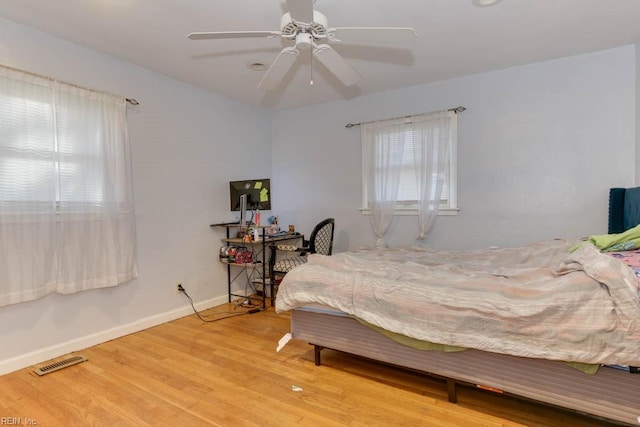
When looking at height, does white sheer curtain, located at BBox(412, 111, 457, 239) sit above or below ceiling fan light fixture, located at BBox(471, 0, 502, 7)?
below

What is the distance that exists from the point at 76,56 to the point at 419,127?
3.31 metres

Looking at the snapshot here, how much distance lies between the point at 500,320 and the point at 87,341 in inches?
124

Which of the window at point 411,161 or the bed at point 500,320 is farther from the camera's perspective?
the window at point 411,161

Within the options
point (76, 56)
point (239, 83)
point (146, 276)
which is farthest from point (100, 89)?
point (146, 276)

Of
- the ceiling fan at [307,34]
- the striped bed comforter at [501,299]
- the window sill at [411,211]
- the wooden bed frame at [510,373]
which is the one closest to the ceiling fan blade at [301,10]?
the ceiling fan at [307,34]

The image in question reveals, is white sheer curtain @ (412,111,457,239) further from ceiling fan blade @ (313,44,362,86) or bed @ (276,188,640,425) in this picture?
ceiling fan blade @ (313,44,362,86)

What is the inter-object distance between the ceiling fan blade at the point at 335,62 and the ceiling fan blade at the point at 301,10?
0.96 ft

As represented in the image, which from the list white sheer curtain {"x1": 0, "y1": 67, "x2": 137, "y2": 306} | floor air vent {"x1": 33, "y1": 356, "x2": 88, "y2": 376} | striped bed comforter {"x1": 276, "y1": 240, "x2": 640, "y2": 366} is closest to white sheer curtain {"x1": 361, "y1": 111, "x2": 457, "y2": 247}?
striped bed comforter {"x1": 276, "y1": 240, "x2": 640, "y2": 366}

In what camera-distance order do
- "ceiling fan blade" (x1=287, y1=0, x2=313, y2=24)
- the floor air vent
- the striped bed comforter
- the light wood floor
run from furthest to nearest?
the floor air vent, the light wood floor, "ceiling fan blade" (x1=287, y1=0, x2=313, y2=24), the striped bed comforter

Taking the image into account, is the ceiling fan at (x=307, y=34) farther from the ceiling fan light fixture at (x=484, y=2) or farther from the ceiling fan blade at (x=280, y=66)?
the ceiling fan light fixture at (x=484, y=2)

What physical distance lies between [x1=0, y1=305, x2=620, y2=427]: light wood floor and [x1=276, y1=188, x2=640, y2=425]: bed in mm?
191

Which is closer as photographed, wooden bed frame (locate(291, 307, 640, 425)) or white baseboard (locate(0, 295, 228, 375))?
wooden bed frame (locate(291, 307, 640, 425))

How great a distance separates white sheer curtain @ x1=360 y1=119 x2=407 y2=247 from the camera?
382cm

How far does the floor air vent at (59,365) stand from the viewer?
2.35m
